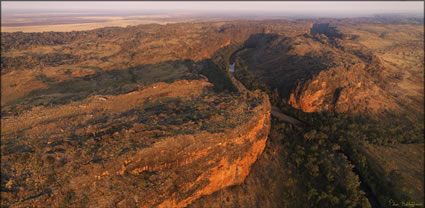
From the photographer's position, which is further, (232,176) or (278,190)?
(278,190)

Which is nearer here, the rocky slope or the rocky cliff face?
the rocky cliff face

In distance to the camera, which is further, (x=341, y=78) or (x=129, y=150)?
(x=341, y=78)

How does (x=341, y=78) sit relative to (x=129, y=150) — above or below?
above

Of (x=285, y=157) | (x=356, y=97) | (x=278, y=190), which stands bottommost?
(x=278, y=190)

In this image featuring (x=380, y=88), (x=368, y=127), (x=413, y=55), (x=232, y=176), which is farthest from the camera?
(x=413, y=55)

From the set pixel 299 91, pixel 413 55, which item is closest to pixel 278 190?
pixel 299 91

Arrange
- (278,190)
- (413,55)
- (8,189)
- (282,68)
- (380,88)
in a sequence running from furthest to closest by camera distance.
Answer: (413,55), (282,68), (380,88), (278,190), (8,189)

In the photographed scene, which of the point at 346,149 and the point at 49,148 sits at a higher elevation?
the point at 49,148

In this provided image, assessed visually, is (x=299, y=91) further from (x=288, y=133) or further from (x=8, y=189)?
(x=8, y=189)

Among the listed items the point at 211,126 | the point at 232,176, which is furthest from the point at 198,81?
the point at 232,176

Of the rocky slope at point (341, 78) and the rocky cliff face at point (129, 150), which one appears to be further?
the rocky slope at point (341, 78)
